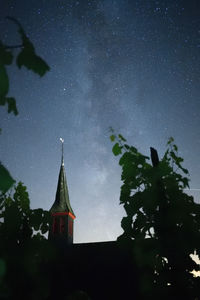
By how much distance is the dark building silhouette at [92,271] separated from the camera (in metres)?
14.9

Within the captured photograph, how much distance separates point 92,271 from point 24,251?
15.8 m

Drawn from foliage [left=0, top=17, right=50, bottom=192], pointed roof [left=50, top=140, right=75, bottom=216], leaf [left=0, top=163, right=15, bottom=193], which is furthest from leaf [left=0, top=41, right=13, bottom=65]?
pointed roof [left=50, top=140, right=75, bottom=216]

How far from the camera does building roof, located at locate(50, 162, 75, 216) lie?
79.3 ft

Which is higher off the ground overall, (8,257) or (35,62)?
(35,62)

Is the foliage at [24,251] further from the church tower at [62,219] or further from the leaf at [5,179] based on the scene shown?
the church tower at [62,219]

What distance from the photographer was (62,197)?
2567 cm

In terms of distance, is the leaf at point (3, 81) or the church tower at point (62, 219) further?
the church tower at point (62, 219)

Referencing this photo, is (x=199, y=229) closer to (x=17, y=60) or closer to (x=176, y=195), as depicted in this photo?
(x=176, y=195)

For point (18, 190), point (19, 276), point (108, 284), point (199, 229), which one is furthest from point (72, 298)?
point (108, 284)

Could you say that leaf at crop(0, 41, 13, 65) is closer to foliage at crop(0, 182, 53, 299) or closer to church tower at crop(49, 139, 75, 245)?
foliage at crop(0, 182, 53, 299)

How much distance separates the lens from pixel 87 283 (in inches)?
622

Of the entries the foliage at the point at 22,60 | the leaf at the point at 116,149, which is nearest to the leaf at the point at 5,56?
the foliage at the point at 22,60

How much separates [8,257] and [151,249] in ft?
6.73

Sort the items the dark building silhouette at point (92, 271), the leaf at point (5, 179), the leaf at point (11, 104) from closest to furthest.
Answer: the leaf at point (5, 179) → the leaf at point (11, 104) → the dark building silhouette at point (92, 271)
